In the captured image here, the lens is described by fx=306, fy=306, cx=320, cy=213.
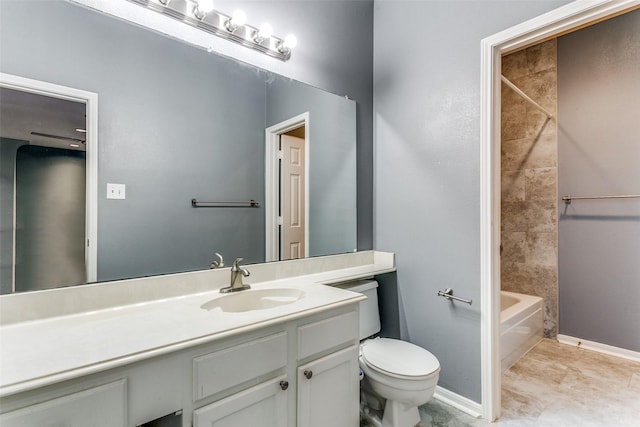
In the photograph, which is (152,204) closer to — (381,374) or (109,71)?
(109,71)

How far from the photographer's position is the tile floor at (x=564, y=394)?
1.70 meters

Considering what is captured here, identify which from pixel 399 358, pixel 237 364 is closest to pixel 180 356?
pixel 237 364

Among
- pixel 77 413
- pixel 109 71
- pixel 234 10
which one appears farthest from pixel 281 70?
pixel 77 413

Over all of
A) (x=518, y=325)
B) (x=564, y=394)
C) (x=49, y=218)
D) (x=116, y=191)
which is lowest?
(x=564, y=394)

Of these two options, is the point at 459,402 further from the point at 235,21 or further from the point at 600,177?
the point at 235,21

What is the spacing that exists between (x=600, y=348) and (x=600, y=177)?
56.8 inches

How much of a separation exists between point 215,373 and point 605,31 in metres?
3.75

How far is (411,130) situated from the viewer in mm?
2041

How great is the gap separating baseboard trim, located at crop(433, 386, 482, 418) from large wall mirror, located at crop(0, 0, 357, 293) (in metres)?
1.15

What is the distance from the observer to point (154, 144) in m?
1.36

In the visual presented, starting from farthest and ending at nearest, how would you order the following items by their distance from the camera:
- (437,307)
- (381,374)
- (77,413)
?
1. (437,307)
2. (381,374)
3. (77,413)

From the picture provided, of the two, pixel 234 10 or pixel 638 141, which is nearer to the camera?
pixel 234 10

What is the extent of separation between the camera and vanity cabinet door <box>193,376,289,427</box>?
3.16ft

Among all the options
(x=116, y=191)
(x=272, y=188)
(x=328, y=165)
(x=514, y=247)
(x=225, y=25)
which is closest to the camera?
(x=116, y=191)
